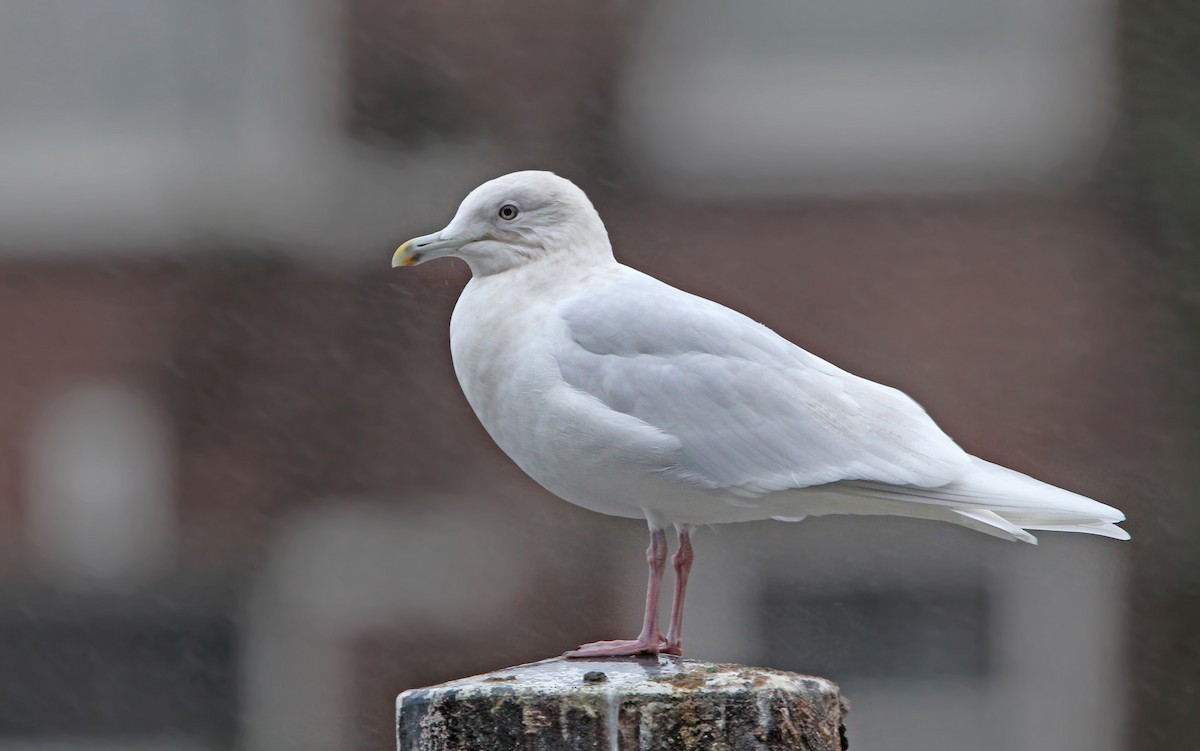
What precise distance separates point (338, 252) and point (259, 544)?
140 cm

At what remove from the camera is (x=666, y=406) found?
3443 mm

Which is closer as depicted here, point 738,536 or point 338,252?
point 738,536

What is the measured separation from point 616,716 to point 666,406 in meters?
0.71

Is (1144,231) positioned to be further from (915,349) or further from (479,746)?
(479,746)

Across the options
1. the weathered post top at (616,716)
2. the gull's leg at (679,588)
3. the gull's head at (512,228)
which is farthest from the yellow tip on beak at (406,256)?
the weathered post top at (616,716)

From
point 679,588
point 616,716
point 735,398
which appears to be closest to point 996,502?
point 735,398

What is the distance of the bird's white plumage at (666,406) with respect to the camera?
3.34 meters

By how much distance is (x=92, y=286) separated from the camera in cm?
873

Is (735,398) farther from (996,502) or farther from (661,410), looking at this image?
(996,502)

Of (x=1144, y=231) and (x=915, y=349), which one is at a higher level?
(x=1144, y=231)

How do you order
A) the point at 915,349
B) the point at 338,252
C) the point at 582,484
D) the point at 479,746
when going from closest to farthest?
the point at 479,746
the point at 582,484
the point at 915,349
the point at 338,252

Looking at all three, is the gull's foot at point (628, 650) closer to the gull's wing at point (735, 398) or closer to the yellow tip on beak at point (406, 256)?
the gull's wing at point (735, 398)

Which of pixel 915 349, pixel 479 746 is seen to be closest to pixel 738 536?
pixel 915 349

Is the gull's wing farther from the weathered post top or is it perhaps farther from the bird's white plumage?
the weathered post top
